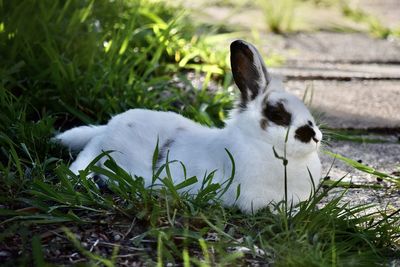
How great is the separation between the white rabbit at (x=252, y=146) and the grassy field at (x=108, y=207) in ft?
0.24

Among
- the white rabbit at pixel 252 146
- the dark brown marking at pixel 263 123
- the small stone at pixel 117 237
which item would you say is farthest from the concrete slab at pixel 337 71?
the small stone at pixel 117 237

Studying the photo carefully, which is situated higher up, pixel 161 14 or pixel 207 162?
pixel 161 14

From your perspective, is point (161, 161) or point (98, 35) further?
point (98, 35)

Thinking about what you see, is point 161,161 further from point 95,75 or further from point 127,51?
point 127,51

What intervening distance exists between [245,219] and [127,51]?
1.96 metres

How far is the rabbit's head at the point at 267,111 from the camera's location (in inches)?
112

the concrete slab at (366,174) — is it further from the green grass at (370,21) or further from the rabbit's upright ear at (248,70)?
the green grass at (370,21)

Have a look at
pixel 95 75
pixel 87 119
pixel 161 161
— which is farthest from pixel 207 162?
pixel 95 75

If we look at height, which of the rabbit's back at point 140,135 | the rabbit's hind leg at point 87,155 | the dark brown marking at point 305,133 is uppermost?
the dark brown marking at point 305,133

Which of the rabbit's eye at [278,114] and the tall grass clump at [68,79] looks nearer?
the rabbit's eye at [278,114]

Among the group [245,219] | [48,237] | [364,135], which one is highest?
[364,135]

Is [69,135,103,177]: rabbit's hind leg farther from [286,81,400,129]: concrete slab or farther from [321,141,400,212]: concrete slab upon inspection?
[286,81,400,129]: concrete slab

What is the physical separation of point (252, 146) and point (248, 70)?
0.88 ft

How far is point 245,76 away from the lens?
2996mm
